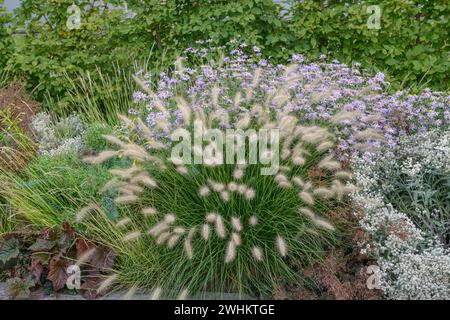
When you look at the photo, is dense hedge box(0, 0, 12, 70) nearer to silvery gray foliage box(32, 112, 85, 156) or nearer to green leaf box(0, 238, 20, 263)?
silvery gray foliage box(32, 112, 85, 156)

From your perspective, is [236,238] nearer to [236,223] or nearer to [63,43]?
[236,223]

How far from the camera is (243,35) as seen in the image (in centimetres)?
641

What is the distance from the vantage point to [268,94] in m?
4.81

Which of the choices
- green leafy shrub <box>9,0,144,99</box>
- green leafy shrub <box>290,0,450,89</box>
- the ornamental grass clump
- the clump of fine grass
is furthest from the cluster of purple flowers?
green leafy shrub <box>9,0,144,99</box>

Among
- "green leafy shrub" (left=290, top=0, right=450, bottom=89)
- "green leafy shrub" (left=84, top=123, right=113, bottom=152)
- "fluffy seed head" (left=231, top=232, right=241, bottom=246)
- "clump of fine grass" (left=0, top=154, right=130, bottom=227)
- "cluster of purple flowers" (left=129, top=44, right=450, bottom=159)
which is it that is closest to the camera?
"fluffy seed head" (left=231, top=232, right=241, bottom=246)

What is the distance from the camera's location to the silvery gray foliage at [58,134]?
5.46 m

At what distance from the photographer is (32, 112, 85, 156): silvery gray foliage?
546cm

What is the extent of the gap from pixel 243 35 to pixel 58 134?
2.18 meters

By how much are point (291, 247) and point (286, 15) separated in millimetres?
3423

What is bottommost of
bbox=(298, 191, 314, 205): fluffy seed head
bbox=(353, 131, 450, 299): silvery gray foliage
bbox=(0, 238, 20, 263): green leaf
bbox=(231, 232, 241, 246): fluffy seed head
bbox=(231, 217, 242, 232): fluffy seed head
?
bbox=(0, 238, 20, 263): green leaf

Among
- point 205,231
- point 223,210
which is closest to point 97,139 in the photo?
point 223,210

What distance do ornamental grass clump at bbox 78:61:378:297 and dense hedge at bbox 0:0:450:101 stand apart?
7.33 feet

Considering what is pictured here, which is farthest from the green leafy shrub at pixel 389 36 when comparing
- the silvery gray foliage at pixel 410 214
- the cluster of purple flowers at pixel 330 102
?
the silvery gray foliage at pixel 410 214

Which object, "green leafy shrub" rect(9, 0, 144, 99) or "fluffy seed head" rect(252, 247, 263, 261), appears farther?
"green leafy shrub" rect(9, 0, 144, 99)
